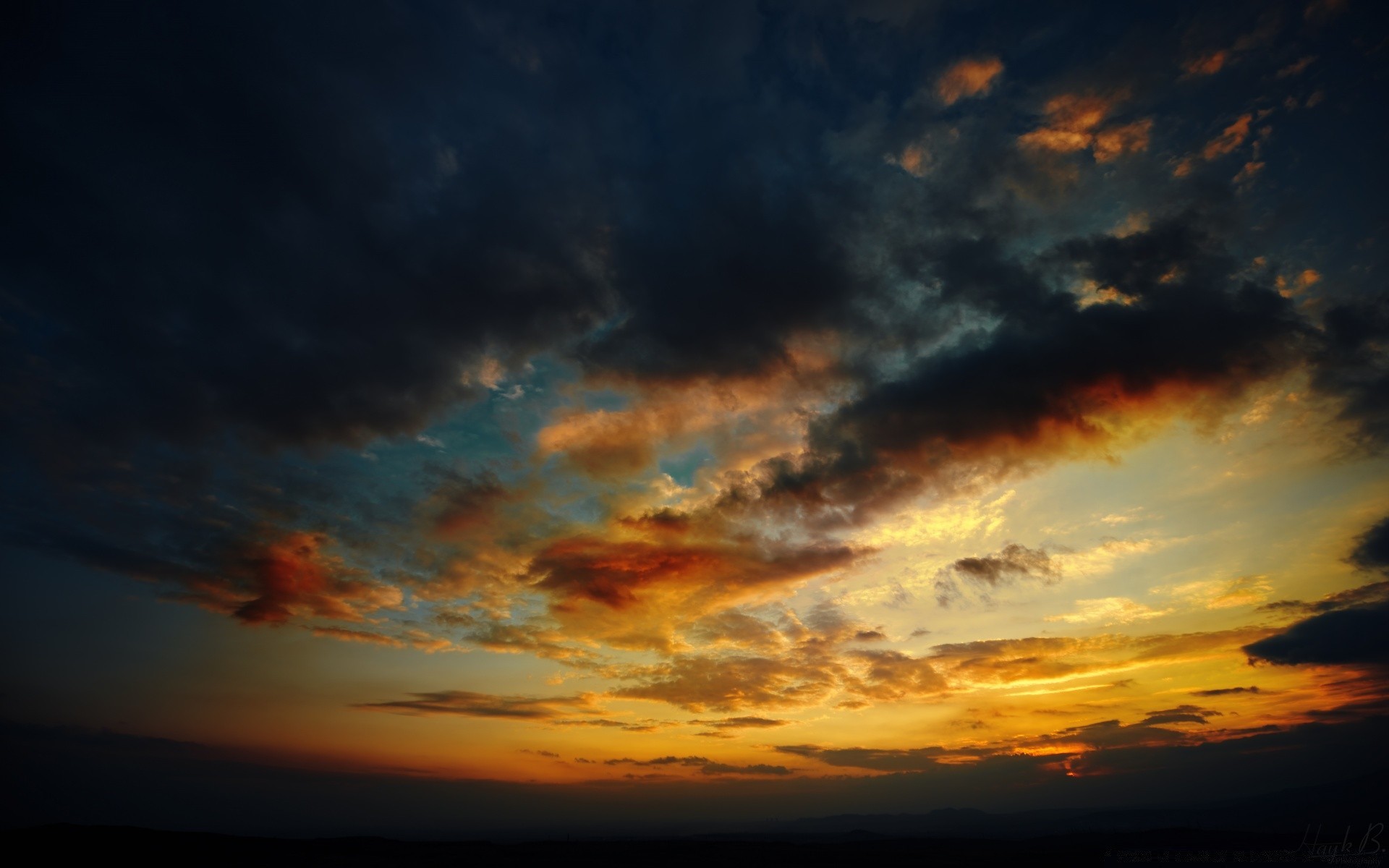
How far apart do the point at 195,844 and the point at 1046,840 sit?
194302mm

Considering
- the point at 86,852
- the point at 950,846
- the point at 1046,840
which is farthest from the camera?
the point at 1046,840

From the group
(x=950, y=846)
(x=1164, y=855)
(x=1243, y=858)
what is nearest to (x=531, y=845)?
(x=950, y=846)

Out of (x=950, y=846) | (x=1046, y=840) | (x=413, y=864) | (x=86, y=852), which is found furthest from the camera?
(x=1046, y=840)

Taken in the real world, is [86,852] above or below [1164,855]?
below

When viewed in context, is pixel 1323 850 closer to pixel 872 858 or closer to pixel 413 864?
pixel 872 858

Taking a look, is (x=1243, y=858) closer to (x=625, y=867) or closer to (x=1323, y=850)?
(x=1323, y=850)

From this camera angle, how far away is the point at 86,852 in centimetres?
7338

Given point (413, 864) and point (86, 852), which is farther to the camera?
point (413, 864)

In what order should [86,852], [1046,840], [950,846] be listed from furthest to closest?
[1046,840], [950,846], [86,852]

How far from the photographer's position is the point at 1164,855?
108m

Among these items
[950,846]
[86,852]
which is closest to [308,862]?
[86,852]

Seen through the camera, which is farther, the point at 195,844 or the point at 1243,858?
the point at 1243,858

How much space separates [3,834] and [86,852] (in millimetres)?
14702

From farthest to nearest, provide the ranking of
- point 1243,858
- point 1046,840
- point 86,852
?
point 1046,840, point 1243,858, point 86,852
